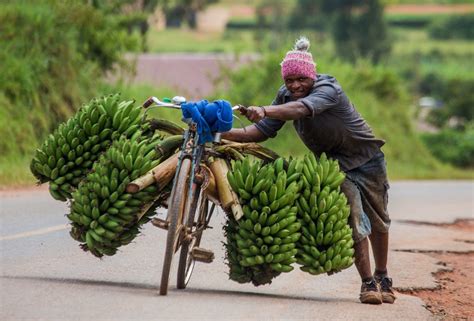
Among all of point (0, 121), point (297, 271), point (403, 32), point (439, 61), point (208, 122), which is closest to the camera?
point (208, 122)

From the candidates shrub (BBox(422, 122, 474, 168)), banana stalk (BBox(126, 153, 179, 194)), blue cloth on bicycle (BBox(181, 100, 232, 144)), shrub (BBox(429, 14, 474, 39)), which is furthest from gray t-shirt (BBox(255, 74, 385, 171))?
shrub (BBox(429, 14, 474, 39))

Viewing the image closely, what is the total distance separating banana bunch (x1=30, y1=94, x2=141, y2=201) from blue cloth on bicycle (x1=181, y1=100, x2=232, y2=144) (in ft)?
2.14

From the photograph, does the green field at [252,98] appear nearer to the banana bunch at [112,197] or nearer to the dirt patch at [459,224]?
the dirt patch at [459,224]

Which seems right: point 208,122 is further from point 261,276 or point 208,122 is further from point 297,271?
point 297,271

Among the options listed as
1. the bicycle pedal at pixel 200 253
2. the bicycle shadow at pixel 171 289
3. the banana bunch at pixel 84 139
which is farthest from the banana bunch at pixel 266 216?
the banana bunch at pixel 84 139

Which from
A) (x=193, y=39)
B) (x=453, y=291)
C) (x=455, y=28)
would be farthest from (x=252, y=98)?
(x=455, y=28)

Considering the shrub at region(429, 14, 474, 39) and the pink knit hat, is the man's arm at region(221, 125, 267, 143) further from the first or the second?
the shrub at region(429, 14, 474, 39)

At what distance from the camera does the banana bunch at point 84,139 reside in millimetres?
8711

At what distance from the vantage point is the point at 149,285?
348 inches

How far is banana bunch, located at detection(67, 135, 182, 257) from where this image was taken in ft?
27.1

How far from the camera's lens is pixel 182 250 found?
847 centimetres

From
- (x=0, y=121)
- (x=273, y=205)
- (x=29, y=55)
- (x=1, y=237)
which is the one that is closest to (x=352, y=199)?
(x=273, y=205)

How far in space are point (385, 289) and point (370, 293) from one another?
36cm

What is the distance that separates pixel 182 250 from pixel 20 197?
753 cm
